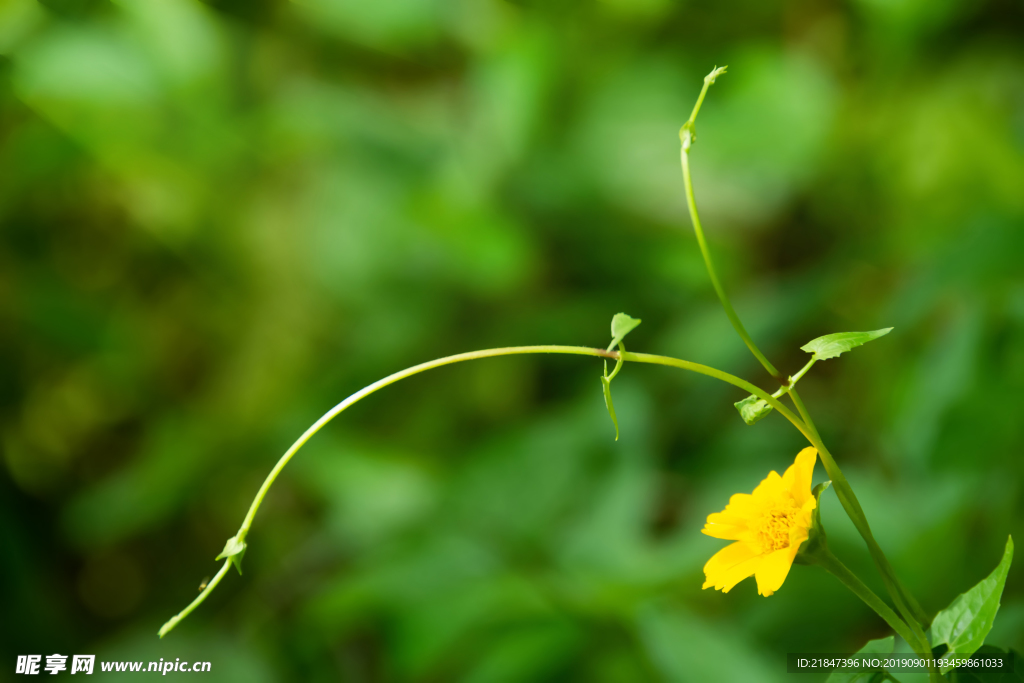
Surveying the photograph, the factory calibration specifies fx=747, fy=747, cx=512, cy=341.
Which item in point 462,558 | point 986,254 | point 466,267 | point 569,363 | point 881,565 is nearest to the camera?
point 881,565

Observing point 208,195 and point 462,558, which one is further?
point 208,195

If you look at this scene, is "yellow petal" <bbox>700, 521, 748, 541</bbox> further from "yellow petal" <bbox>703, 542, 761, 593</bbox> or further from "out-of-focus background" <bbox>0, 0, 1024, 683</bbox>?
"out-of-focus background" <bbox>0, 0, 1024, 683</bbox>

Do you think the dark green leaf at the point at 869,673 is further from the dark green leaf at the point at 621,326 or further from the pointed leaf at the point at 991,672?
the dark green leaf at the point at 621,326

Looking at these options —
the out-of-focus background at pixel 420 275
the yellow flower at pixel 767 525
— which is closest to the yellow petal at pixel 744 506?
the yellow flower at pixel 767 525

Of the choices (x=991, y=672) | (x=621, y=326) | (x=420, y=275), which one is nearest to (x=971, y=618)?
(x=991, y=672)

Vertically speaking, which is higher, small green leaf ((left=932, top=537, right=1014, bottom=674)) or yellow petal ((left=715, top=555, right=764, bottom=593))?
yellow petal ((left=715, top=555, right=764, bottom=593))

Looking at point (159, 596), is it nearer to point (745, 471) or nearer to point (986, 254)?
point (745, 471)

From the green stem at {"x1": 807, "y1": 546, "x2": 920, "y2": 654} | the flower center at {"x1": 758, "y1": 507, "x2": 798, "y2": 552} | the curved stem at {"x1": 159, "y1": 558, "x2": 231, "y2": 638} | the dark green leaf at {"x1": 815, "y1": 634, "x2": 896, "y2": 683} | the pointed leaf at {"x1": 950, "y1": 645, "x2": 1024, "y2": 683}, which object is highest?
the curved stem at {"x1": 159, "y1": 558, "x2": 231, "y2": 638}

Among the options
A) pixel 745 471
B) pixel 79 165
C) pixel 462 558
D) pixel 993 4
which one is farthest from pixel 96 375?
pixel 993 4

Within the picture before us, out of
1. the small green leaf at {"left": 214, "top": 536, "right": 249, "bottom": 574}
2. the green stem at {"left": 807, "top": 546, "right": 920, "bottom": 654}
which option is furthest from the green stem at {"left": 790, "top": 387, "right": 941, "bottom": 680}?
the small green leaf at {"left": 214, "top": 536, "right": 249, "bottom": 574}
